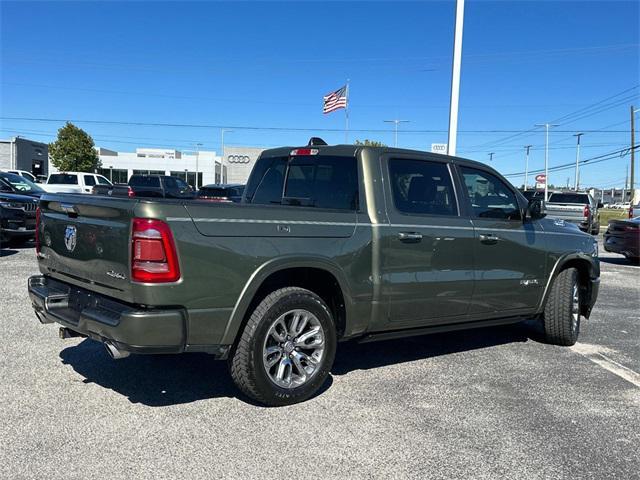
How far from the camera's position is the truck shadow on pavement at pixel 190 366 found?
4.30 m

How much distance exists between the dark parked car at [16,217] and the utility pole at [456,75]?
918cm

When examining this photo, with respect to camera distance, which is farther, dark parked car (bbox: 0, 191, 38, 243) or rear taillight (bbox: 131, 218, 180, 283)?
dark parked car (bbox: 0, 191, 38, 243)

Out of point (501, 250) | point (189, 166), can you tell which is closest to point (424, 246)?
point (501, 250)

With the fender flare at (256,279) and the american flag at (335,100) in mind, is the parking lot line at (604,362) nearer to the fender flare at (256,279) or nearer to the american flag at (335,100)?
the fender flare at (256,279)

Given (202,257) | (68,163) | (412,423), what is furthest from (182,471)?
(68,163)

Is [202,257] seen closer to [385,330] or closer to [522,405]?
[385,330]

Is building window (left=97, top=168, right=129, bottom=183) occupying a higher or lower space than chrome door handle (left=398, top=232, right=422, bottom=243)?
higher

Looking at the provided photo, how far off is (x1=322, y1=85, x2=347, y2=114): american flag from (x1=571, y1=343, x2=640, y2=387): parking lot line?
23.8 meters

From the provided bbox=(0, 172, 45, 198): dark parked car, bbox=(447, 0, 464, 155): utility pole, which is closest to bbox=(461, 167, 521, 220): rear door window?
bbox=(447, 0, 464, 155): utility pole

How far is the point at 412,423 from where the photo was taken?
3904 mm

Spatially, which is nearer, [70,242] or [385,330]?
[70,242]

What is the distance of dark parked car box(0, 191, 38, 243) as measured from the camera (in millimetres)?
11891

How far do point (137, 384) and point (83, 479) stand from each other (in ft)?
4.71

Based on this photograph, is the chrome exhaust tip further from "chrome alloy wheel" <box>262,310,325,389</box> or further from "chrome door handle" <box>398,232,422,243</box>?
"chrome door handle" <box>398,232,422,243</box>
